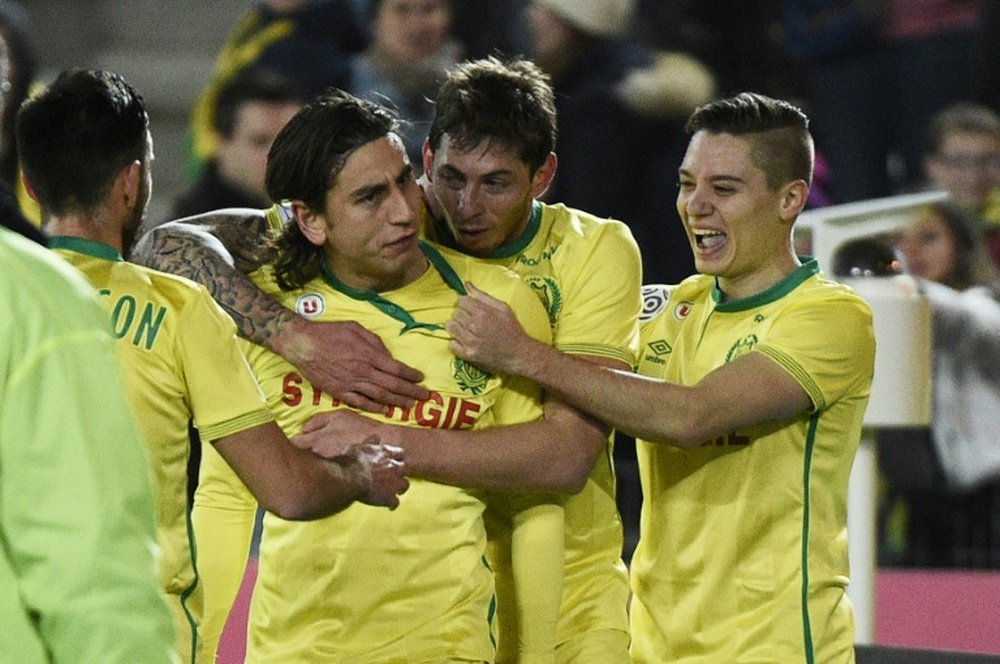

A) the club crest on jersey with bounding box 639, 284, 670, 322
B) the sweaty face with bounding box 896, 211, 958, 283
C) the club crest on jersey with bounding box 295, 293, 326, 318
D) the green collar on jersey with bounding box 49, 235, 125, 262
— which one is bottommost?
the sweaty face with bounding box 896, 211, 958, 283

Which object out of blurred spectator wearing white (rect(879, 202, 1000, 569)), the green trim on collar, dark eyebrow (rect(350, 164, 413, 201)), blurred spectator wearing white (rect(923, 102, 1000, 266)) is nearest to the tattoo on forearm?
dark eyebrow (rect(350, 164, 413, 201))

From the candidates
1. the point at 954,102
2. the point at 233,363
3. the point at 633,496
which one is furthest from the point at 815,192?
the point at 233,363

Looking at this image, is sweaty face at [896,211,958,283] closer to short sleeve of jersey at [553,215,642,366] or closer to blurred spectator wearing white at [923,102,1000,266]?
blurred spectator wearing white at [923,102,1000,266]

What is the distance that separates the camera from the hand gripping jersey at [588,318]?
3246mm

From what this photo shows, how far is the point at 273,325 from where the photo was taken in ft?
9.71

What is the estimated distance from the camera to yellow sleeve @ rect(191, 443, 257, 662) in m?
3.21

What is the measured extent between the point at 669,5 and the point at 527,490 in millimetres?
4744

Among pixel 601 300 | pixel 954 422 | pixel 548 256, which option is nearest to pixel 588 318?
pixel 601 300

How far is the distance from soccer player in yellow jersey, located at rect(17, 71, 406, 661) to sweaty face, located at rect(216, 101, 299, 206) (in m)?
4.46

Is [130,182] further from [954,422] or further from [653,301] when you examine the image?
[954,422]

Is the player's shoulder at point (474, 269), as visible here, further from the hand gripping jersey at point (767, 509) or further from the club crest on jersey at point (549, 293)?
the hand gripping jersey at point (767, 509)

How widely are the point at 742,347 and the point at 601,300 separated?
0.28 m

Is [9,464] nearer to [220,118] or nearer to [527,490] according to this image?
[527,490]

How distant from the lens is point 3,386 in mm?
1535
